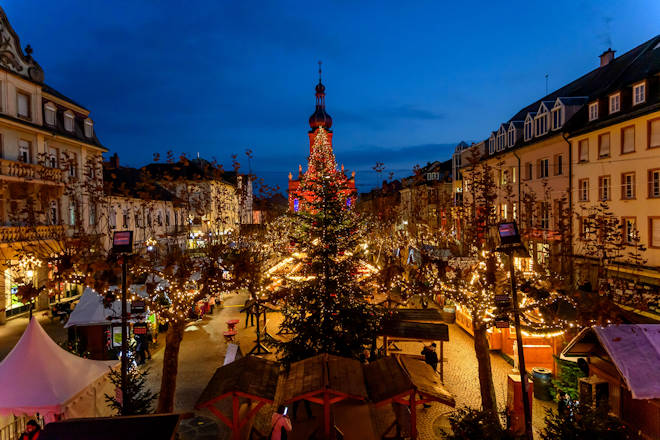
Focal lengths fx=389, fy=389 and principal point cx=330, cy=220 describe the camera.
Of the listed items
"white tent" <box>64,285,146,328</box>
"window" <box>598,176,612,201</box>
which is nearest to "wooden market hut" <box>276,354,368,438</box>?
"white tent" <box>64,285,146,328</box>

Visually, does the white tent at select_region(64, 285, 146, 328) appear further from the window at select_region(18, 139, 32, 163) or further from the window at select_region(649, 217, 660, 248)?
the window at select_region(649, 217, 660, 248)

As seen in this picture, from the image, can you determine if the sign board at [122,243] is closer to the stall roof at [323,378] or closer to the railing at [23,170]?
the stall roof at [323,378]

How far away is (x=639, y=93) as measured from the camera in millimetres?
19125

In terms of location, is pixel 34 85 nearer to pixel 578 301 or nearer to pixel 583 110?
pixel 578 301

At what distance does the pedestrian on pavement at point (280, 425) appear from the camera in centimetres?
855

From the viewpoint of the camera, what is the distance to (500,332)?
1678 centimetres

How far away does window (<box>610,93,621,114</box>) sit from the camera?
67.3 feet

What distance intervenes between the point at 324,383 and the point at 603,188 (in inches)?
816

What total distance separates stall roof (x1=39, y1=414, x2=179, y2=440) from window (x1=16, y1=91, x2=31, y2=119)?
69.2ft

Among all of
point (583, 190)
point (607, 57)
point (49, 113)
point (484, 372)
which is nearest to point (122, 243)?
point (484, 372)

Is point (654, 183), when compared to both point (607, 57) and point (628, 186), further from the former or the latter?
point (607, 57)

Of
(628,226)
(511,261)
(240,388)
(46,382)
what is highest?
(628,226)

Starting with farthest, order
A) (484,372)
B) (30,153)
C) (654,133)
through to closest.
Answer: (30,153), (654,133), (484,372)

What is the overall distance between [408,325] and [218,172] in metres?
9.58
